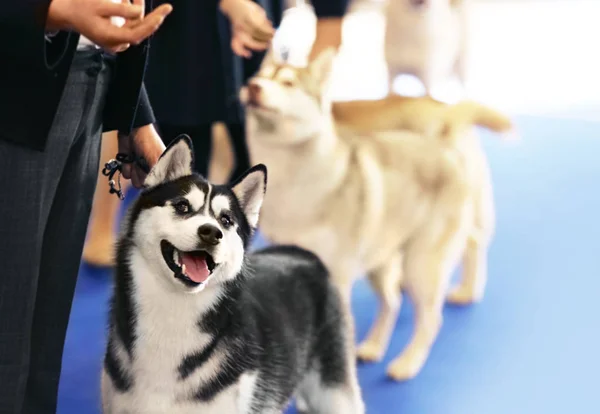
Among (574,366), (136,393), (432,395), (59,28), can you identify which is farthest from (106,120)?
(574,366)

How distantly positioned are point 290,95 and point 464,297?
3.55 feet

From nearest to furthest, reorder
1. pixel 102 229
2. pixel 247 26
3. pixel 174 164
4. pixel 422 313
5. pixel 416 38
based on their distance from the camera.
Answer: pixel 174 164
pixel 247 26
pixel 422 313
pixel 416 38
pixel 102 229

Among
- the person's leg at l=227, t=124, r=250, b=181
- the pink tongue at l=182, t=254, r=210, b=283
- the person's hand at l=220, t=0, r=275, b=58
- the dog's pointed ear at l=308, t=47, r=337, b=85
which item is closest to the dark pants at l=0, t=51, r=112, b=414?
the pink tongue at l=182, t=254, r=210, b=283

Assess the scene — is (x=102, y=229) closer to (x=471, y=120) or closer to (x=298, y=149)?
(x=298, y=149)

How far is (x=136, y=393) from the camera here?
131 centimetres

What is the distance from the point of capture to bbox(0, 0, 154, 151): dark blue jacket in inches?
40.6

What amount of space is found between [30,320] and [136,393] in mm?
220

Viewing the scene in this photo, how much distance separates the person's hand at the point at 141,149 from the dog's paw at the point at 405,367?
1175 mm

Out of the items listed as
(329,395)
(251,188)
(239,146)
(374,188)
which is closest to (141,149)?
(251,188)

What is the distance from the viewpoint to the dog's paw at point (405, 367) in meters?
2.26

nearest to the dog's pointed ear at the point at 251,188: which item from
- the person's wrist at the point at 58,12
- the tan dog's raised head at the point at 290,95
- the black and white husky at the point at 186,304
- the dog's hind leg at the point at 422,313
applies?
the black and white husky at the point at 186,304

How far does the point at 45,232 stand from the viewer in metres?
1.35

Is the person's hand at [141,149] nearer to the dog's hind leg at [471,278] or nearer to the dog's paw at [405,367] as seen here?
the dog's paw at [405,367]

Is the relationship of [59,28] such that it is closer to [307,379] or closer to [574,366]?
[307,379]
